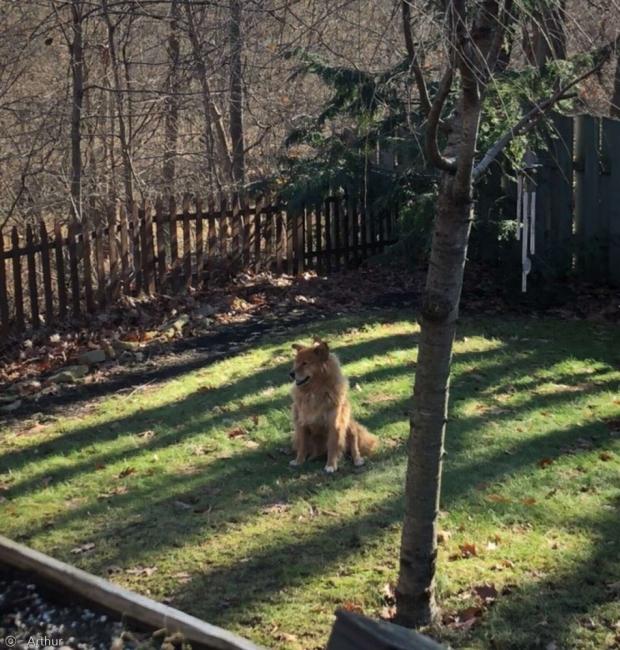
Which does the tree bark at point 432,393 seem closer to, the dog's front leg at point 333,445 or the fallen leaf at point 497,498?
the fallen leaf at point 497,498

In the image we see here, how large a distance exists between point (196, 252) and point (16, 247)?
106 inches

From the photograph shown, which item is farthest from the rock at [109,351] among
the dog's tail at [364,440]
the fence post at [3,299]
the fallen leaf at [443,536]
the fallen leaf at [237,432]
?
the fallen leaf at [443,536]

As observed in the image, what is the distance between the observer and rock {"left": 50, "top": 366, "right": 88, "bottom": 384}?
9.23 m

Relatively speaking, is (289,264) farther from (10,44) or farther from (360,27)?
(360,27)

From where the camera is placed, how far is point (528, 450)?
22.4ft

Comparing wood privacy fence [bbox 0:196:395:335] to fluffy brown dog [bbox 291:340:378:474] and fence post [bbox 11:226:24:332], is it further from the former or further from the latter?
fluffy brown dog [bbox 291:340:378:474]

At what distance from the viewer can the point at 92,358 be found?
32.1 ft

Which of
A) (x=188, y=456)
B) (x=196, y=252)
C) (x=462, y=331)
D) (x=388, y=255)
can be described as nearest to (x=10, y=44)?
(x=196, y=252)

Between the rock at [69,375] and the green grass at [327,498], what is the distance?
0.88m

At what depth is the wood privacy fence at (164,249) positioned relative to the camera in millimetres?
10875

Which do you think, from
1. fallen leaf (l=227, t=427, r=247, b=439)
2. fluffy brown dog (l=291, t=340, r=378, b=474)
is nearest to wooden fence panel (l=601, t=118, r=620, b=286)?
fluffy brown dog (l=291, t=340, r=378, b=474)

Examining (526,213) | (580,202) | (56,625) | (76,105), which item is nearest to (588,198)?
(580,202)

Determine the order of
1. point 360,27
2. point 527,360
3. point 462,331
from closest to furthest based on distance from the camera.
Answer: point 360,27, point 527,360, point 462,331

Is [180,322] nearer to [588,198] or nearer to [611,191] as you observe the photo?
[588,198]
